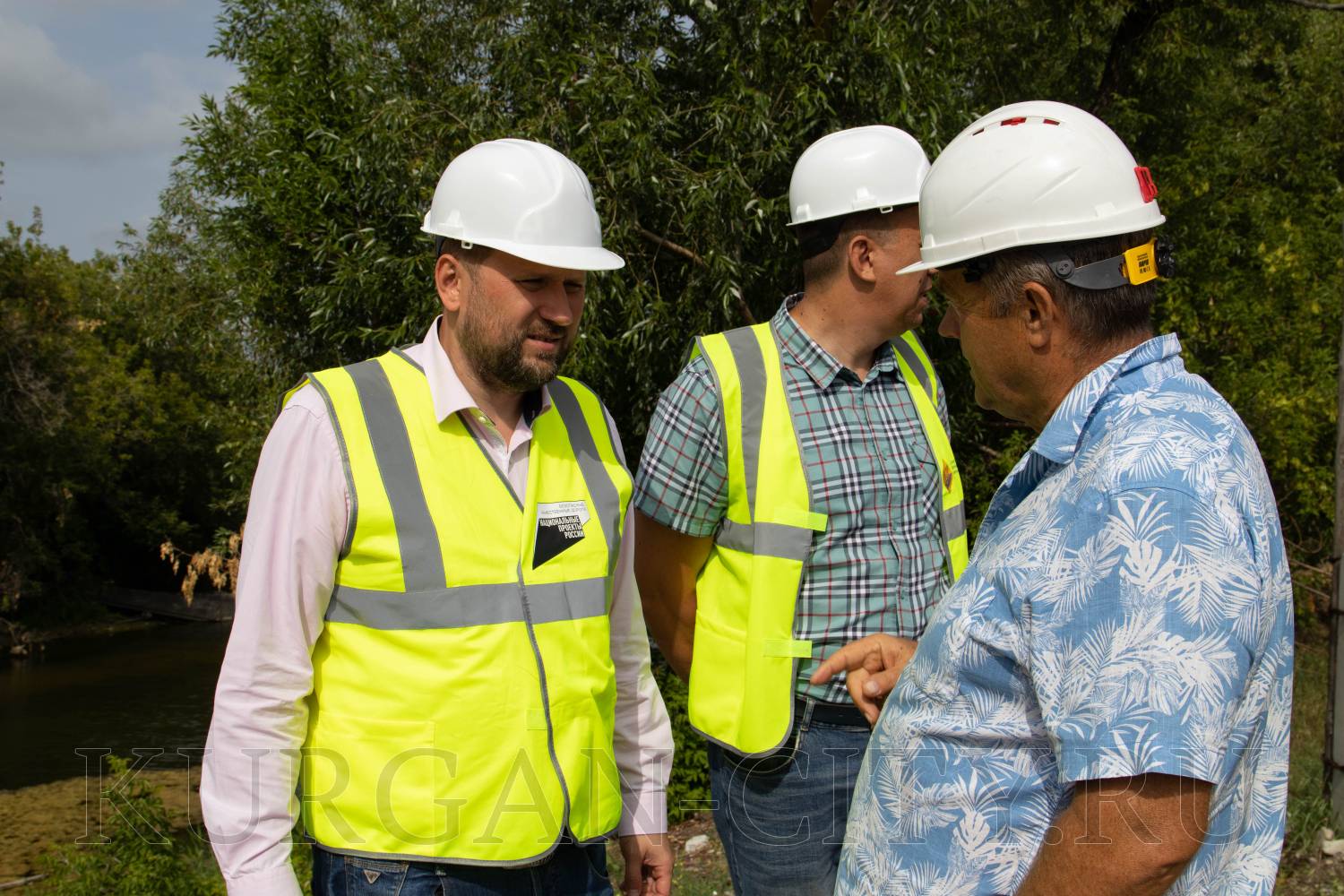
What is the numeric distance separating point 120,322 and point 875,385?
2983cm

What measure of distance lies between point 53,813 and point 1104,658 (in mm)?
12870

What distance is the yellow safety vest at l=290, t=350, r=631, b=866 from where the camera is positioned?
79.5 inches

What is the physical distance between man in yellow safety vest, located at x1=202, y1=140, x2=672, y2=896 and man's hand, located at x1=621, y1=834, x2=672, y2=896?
0.16m

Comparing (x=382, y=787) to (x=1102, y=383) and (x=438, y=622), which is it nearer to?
(x=438, y=622)

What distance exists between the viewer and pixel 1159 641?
4.31 ft

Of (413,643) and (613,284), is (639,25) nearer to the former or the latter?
(613,284)

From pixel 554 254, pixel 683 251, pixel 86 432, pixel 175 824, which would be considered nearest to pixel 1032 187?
pixel 554 254

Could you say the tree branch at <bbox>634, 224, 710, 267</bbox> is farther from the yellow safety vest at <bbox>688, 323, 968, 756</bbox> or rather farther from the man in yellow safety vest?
the man in yellow safety vest

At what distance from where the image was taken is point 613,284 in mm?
7613

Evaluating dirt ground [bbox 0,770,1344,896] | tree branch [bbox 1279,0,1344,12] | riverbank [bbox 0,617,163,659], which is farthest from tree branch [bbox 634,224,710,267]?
riverbank [bbox 0,617,163,659]

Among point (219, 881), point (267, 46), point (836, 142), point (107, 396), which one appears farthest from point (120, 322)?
point (836, 142)

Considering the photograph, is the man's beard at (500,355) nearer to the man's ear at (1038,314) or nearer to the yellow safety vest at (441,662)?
the yellow safety vest at (441,662)

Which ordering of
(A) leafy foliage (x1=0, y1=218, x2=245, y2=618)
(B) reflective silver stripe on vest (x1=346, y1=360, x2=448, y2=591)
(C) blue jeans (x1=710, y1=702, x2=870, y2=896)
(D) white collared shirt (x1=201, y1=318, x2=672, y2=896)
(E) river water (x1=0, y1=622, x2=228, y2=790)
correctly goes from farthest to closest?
(A) leafy foliage (x1=0, y1=218, x2=245, y2=618) → (E) river water (x1=0, y1=622, x2=228, y2=790) → (C) blue jeans (x1=710, y1=702, x2=870, y2=896) → (B) reflective silver stripe on vest (x1=346, y1=360, x2=448, y2=591) → (D) white collared shirt (x1=201, y1=318, x2=672, y2=896)

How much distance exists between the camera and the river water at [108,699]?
15.7m
